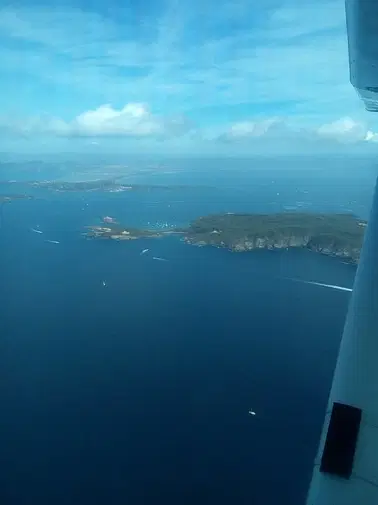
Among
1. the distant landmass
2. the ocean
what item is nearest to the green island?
the ocean

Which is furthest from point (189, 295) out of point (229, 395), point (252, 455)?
point (252, 455)

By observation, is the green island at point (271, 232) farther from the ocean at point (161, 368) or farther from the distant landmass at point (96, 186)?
the distant landmass at point (96, 186)

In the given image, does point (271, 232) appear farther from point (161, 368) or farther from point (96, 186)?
point (96, 186)

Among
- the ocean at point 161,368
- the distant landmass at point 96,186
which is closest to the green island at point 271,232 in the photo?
the ocean at point 161,368

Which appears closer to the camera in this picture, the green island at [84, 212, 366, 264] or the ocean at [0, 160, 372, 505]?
the ocean at [0, 160, 372, 505]

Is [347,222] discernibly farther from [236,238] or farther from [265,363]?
[265,363]

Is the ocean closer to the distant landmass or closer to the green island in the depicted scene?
the green island
